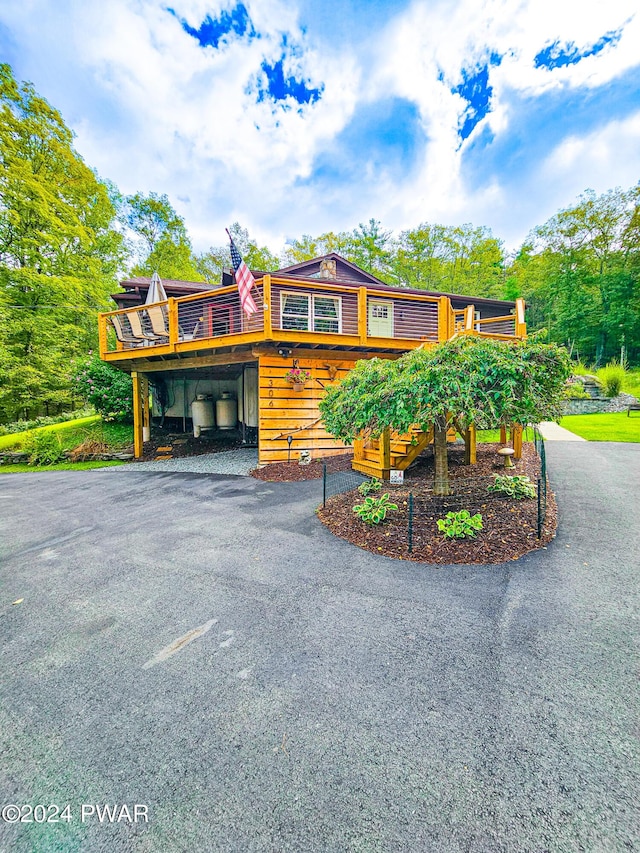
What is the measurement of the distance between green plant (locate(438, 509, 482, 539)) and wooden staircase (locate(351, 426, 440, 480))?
1903mm

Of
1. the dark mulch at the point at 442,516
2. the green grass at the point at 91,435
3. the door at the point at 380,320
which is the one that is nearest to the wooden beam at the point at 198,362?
the green grass at the point at 91,435

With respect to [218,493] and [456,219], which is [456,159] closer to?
[456,219]

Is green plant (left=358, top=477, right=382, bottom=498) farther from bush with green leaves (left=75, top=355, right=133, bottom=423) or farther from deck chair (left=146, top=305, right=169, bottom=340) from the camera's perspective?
bush with green leaves (left=75, top=355, right=133, bottom=423)

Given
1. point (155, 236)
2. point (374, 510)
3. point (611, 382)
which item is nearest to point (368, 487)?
point (374, 510)

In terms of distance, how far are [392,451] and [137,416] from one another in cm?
776

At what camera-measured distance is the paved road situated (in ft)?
4.50

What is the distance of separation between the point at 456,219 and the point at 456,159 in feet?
32.4

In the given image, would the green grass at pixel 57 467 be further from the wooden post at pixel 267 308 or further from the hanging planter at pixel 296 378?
the wooden post at pixel 267 308

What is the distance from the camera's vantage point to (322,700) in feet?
6.42

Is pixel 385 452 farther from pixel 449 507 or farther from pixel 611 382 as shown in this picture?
pixel 611 382

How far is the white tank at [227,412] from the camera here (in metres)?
12.0

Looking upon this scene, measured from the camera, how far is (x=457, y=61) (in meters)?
12.1

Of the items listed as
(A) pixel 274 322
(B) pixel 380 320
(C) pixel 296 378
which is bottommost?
(C) pixel 296 378

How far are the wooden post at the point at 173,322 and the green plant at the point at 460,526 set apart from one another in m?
7.64
